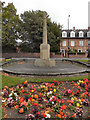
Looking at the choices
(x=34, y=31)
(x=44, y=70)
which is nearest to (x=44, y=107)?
(x=44, y=70)

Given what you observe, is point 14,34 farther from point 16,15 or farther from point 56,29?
point 56,29

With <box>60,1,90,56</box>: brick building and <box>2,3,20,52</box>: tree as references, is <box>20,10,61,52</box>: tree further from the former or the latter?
<box>60,1,90,56</box>: brick building

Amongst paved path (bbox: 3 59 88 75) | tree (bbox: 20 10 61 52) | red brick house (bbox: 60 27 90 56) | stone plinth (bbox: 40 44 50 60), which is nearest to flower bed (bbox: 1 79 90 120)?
paved path (bbox: 3 59 88 75)

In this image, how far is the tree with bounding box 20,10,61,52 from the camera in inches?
1391

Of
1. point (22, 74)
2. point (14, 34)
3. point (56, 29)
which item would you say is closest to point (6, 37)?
point (14, 34)

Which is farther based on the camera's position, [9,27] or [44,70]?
[9,27]

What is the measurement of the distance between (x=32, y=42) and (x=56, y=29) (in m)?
8.33

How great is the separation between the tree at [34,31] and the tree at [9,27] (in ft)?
7.77

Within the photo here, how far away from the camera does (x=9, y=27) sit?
117 feet

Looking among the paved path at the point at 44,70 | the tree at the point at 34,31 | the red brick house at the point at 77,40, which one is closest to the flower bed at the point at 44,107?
the paved path at the point at 44,70

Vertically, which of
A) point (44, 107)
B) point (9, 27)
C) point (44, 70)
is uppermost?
point (9, 27)

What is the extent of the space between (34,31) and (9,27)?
7.11 m

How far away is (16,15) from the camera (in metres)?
40.8

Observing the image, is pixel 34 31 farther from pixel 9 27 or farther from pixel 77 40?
pixel 77 40
